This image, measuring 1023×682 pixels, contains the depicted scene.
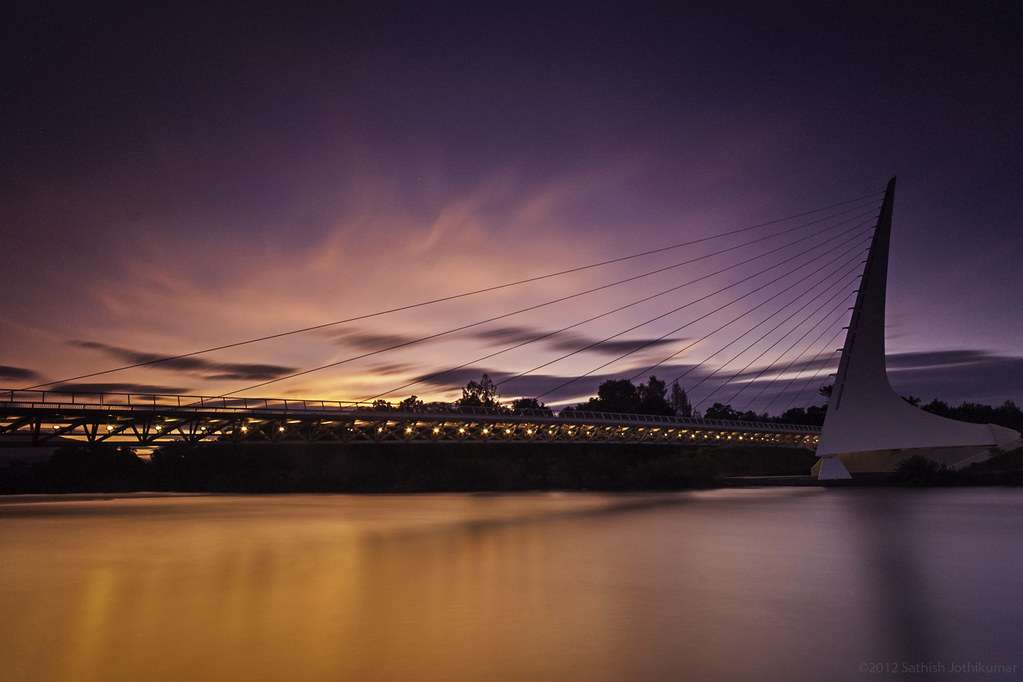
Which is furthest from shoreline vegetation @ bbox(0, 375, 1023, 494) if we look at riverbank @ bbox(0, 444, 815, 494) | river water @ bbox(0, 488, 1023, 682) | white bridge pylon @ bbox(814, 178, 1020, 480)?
river water @ bbox(0, 488, 1023, 682)

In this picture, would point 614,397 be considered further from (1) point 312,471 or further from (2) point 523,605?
(2) point 523,605

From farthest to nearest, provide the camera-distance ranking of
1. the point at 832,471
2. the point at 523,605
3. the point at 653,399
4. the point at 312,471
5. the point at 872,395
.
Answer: the point at 653,399
the point at 312,471
the point at 832,471
the point at 872,395
the point at 523,605

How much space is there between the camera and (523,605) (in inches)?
468

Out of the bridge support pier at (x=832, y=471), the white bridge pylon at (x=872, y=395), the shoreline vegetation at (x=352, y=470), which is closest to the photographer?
the white bridge pylon at (x=872, y=395)

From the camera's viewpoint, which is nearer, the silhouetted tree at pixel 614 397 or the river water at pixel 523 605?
the river water at pixel 523 605

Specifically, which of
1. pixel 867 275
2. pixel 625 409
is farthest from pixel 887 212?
pixel 625 409

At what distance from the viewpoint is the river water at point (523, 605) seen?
8188 mm

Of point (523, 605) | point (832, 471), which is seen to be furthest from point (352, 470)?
point (523, 605)

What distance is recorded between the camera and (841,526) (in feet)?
86.2

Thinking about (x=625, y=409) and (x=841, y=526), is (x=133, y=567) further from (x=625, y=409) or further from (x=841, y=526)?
(x=625, y=409)

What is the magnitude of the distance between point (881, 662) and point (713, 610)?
11.2 ft

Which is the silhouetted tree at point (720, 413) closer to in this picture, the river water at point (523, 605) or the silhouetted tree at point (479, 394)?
the silhouetted tree at point (479, 394)

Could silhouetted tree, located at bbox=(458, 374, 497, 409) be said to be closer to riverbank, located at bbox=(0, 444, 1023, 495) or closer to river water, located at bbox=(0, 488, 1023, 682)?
riverbank, located at bbox=(0, 444, 1023, 495)

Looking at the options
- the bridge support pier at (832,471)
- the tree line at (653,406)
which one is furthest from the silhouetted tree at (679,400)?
the bridge support pier at (832,471)
